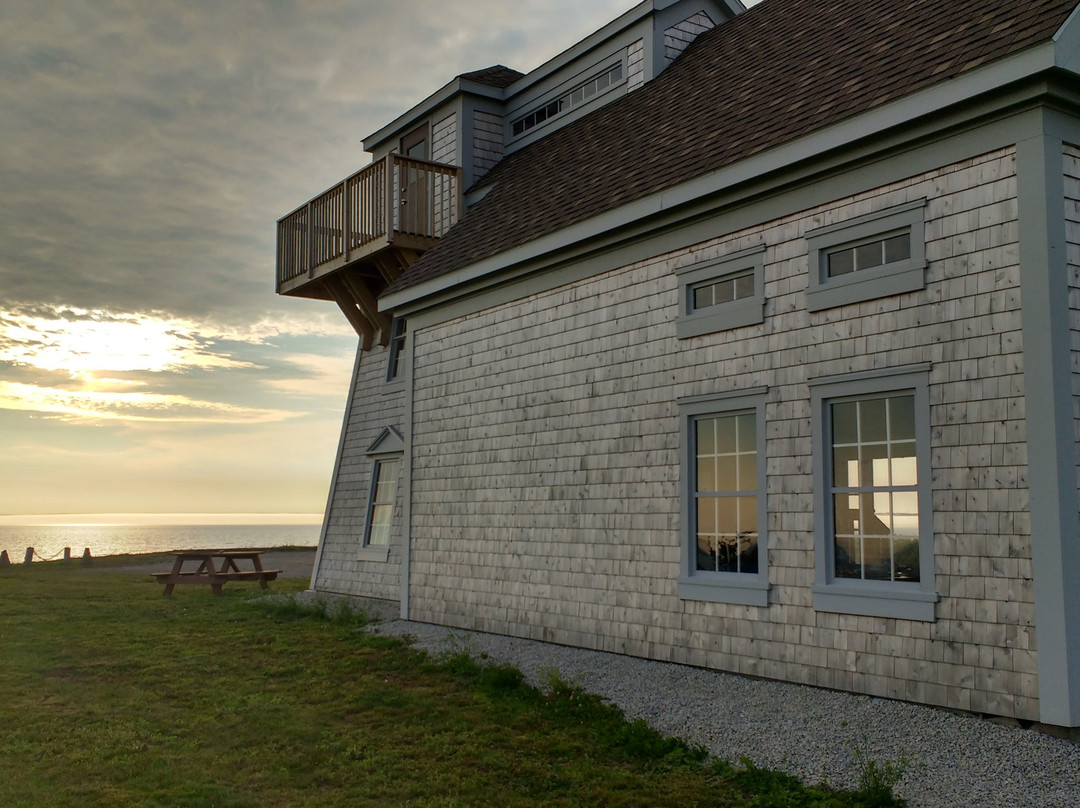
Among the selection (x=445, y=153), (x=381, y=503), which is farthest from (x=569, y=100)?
(x=381, y=503)

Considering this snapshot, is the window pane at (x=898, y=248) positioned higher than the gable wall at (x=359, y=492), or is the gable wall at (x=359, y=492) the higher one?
the window pane at (x=898, y=248)

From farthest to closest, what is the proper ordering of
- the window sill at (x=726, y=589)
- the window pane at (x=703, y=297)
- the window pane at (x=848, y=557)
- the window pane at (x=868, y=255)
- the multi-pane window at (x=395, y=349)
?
the multi-pane window at (x=395, y=349)
the window pane at (x=703, y=297)
the window sill at (x=726, y=589)
the window pane at (x=868, y=255)
the window pane at (x=848, y=557)

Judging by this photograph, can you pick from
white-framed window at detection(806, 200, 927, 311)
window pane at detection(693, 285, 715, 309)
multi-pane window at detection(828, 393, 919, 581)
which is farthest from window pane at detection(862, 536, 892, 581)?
window pane at detection(693, 285, 715, 309)

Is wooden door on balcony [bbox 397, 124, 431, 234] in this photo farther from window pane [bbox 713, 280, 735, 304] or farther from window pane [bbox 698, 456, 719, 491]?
window pane [bbox 698, 456, 719, 491]

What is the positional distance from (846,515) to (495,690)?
11.9 ft

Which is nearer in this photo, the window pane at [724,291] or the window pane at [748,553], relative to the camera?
the window pane at [748,553]

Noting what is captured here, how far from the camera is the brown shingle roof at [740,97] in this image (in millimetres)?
8391

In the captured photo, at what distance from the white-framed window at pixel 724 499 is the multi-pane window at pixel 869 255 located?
132cm

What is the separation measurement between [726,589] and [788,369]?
2.17 meters

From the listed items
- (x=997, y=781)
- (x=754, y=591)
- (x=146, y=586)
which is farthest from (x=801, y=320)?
(x=146, y=586)

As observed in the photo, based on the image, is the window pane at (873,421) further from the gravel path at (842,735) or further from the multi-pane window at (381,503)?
the multi-pane window at (381,503)

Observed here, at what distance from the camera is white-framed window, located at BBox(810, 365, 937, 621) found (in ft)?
26.0

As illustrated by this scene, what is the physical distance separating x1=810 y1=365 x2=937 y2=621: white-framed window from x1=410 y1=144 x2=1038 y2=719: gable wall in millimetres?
114

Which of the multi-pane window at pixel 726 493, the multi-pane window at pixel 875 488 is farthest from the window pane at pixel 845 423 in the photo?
the multi-pane window at pixel 726 493
